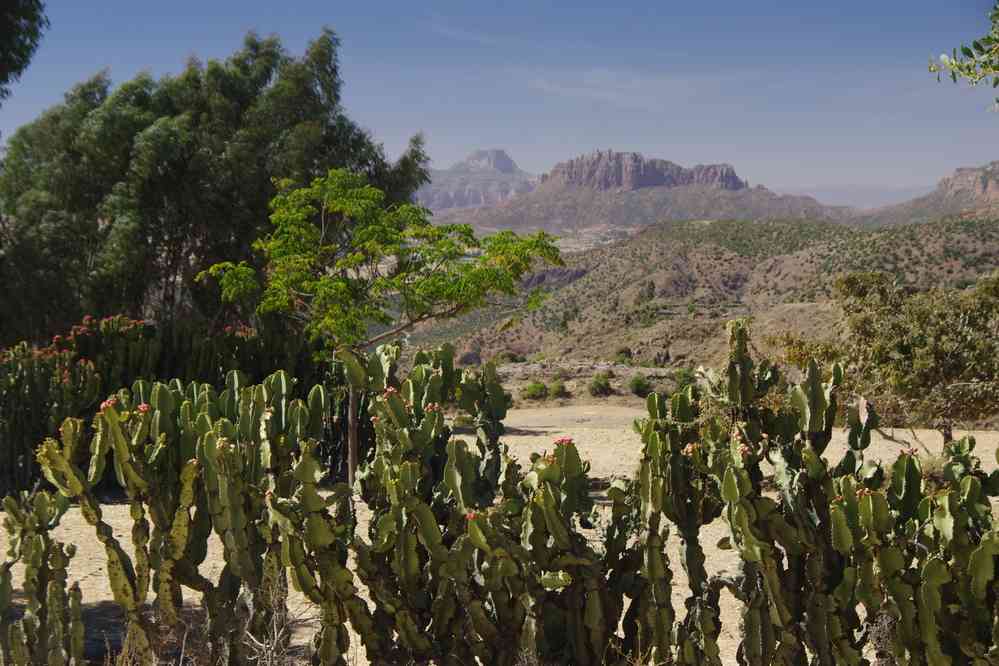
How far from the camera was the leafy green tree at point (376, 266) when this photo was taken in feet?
34.2

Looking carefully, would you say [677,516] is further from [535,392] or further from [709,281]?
[709,281]

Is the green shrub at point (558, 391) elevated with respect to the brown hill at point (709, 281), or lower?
lower

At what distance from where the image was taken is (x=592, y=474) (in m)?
12.4

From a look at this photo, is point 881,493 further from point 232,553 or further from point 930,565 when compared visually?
point 232,553

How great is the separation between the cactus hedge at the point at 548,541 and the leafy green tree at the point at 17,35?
1255cm

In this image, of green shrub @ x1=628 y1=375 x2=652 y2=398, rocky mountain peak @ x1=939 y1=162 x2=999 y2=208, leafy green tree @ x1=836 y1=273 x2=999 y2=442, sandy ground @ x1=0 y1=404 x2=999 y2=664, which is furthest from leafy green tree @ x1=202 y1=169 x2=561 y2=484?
rocky mountain peak @ x1=939 y1=162 x2=999 y2=208

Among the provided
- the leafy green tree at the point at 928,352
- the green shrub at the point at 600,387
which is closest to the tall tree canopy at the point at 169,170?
the green shrub at the point at 600,387

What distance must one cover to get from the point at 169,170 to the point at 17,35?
874 cm

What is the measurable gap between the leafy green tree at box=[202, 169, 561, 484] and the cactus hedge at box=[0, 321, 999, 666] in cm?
552

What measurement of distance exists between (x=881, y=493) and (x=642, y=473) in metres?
1.03

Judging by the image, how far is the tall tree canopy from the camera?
22.5 metres

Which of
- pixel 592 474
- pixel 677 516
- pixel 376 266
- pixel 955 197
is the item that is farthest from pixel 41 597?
pixel 955 197

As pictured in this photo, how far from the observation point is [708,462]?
174 inches

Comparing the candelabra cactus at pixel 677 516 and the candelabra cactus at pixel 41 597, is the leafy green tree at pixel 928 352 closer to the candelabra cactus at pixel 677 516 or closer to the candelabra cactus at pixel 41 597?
the candelabra cactus at pixel 677 516
